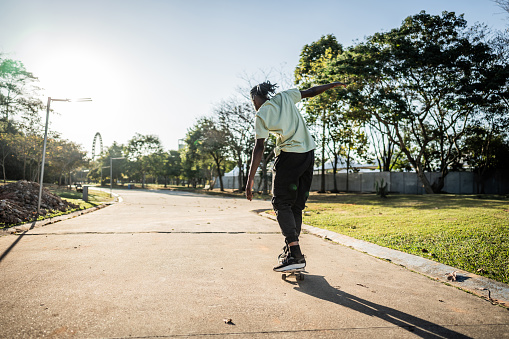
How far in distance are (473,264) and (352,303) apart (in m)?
2.10

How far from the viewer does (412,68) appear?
19156 mm

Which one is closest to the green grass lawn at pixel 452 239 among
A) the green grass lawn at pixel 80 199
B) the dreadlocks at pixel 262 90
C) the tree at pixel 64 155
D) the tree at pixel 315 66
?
the dreadlocks at pixel 262 90

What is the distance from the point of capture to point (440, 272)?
11.0ft

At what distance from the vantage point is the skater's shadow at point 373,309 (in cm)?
192

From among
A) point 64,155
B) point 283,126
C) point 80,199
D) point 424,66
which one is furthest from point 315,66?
point 64,155

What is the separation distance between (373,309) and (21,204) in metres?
9.27

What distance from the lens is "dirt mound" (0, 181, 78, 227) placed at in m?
6.83

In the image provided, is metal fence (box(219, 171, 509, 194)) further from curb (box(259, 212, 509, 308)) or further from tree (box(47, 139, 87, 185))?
tree (box(47, 139, 87, 185))

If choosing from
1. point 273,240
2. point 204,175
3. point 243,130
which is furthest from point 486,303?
point 204,175

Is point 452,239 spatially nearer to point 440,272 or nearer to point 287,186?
point 440,272

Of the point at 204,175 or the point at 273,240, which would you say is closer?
the point at 273,240

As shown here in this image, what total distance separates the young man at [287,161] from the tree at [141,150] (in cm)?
6000

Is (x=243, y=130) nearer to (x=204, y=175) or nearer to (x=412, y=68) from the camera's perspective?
(x=412, y=68)

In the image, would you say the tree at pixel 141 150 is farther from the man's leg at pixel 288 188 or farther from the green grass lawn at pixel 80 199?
the man's leg at pixel 288 188
